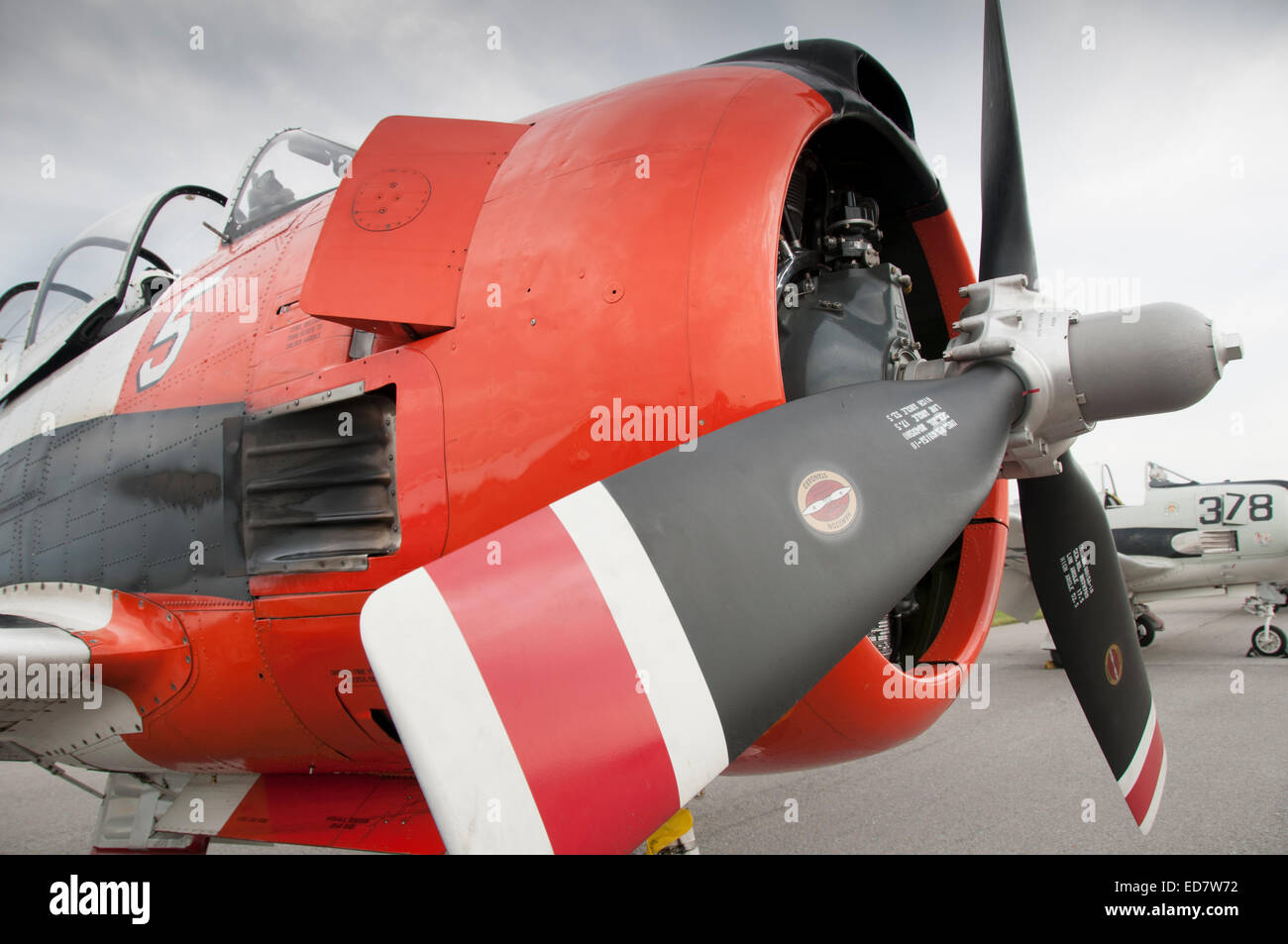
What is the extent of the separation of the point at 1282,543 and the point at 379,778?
15114mm

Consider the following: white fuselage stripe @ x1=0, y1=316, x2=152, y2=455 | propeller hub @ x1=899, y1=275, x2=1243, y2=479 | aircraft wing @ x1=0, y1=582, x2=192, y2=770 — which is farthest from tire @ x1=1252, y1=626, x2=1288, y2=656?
white fuselage stripe @ x1=0, y1=316, x2=152, y2=455

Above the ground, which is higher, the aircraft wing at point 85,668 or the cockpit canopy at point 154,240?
the cockpit canopy at point 154,240

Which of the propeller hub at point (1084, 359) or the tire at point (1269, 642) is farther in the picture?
the tire at point (1269, 642)

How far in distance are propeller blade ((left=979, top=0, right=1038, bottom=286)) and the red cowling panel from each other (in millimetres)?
1607

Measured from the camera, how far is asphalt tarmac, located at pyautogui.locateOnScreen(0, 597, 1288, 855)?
4215 mm

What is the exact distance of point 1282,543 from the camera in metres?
13.0

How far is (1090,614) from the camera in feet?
9.91

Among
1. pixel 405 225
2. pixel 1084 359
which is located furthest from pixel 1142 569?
pixel 405 225

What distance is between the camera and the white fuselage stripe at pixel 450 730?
1.19 metres

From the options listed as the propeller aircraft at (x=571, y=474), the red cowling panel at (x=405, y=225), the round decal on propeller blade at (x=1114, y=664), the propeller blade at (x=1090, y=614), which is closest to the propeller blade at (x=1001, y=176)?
the propeller aircraft at (x=571, y=474)

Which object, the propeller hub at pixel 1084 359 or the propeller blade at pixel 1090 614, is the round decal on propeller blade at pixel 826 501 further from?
the propeller blade at pixel 1090 614

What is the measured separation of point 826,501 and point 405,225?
1.45 metres

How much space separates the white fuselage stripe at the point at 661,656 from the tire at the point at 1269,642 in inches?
538
